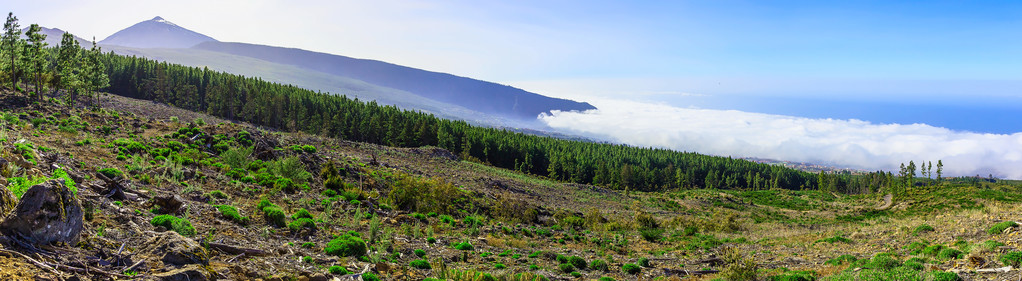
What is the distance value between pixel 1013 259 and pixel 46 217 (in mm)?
23170

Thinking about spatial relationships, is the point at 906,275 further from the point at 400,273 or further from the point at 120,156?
the point at 120,156

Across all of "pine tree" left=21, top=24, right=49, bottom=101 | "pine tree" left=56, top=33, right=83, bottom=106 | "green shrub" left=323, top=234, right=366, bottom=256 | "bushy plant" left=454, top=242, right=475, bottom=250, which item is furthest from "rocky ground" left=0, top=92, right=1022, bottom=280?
"pine tree" left=56, top=33, right=83, bottom=106

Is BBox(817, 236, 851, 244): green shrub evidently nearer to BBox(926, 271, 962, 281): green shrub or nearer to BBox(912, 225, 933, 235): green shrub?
BBox(912, 225, 933, 235): green shrub

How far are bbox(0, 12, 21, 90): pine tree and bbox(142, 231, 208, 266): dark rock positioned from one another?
58807mm

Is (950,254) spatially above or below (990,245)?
below

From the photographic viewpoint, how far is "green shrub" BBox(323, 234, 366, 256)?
13266mm

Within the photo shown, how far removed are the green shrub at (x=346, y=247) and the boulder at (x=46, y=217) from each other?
5.81 meters

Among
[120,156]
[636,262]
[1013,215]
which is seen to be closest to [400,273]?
[636,262]

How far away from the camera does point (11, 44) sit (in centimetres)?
4803

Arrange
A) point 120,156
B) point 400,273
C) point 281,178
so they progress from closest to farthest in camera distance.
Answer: point 400,273 → point 120,156 → point 281,178

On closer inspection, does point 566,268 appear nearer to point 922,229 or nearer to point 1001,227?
point 1001,227

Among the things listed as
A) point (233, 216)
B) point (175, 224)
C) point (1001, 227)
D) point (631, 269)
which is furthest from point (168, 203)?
point (1001, 227)

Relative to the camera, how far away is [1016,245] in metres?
13.3

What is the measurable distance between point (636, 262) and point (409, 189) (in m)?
14.1
